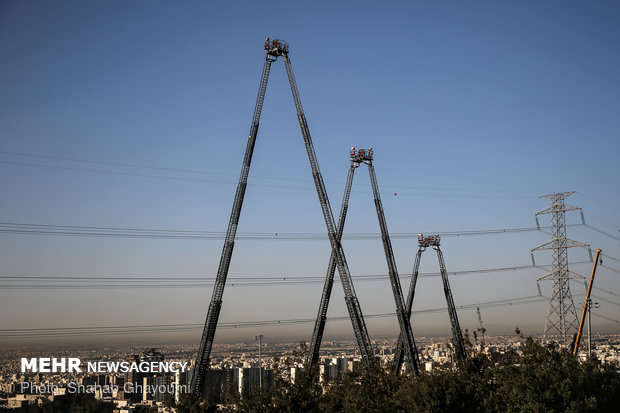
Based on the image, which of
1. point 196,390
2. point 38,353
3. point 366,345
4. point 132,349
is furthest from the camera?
point 132,349

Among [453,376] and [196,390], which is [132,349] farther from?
[453,376]

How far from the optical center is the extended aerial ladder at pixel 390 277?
54.3 meters

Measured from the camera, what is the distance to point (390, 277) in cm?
5872

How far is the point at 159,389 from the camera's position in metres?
62.7

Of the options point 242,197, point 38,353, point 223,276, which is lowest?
point 38,353

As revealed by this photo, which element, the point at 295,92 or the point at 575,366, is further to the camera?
the point at 295,92

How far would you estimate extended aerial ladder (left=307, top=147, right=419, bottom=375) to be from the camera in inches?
2137

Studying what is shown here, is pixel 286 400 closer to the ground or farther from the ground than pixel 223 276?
closer to the ground

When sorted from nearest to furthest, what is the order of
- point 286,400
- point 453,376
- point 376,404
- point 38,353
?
point 286,400, point 376,404, point 453,376, point 38,353

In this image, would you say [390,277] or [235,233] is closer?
[235,233]

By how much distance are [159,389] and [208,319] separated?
22862 mm

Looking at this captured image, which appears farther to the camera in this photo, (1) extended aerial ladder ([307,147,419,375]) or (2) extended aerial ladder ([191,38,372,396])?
(1) extended aerial ladder ([307,147,419,375])

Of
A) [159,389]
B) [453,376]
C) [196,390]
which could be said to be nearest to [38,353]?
[196,390]

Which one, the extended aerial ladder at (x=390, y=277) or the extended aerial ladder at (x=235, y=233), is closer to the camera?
the extended aerial ladder at (x=235, y=233)
